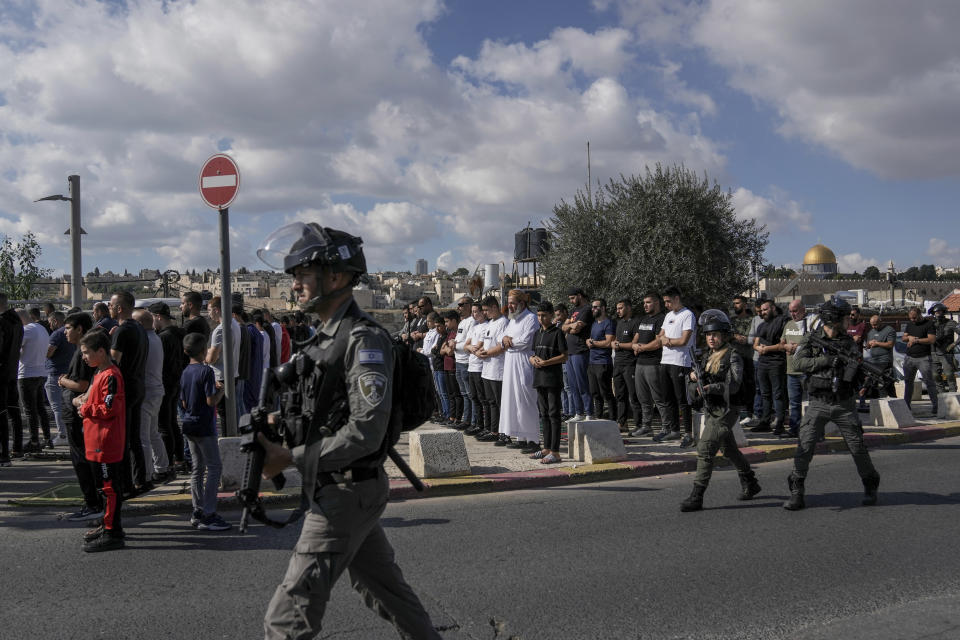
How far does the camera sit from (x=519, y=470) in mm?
8742

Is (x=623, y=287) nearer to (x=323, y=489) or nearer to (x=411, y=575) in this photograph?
(x=411, y=575)

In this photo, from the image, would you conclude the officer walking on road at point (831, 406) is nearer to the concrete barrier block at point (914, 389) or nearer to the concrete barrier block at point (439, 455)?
the concrete barrier block at point (439, 455)

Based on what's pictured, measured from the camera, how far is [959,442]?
11.1 metres

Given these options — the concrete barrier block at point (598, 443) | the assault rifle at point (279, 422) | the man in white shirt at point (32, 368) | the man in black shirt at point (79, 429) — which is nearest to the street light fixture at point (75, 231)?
the man in white shirt at point (32, 368)

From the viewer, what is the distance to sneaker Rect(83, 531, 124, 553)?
5.68 metres

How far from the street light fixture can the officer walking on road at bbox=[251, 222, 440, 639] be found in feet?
34.9

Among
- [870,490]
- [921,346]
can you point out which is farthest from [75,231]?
[921,346]

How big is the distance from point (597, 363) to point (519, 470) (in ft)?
10.7

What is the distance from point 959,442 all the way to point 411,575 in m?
9.58

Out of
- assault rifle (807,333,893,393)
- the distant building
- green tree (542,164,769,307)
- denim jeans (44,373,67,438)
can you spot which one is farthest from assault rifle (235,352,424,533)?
the distant building

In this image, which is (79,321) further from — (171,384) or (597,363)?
(597,363)

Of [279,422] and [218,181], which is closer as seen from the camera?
[279,422]

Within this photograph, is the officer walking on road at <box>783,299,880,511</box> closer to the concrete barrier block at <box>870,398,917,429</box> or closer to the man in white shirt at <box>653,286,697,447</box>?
the man in white shirt at <box>653,286,697,447</box>

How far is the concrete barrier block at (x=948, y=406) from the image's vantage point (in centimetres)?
1328
